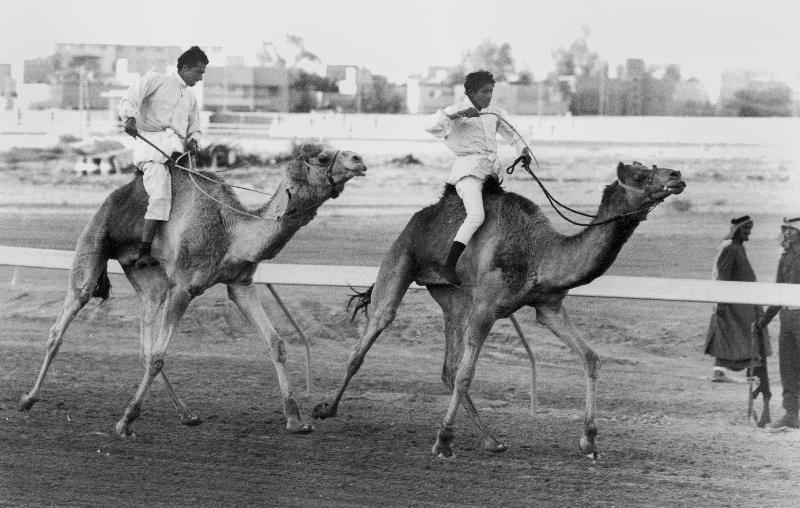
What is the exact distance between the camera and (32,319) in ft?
59.2

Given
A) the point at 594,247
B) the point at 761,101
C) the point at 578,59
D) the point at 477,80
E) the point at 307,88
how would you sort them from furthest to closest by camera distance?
the point at 307,88 → the point at 761,101 → the point at 578,59 → the point at 477,80 → the point at 594,247

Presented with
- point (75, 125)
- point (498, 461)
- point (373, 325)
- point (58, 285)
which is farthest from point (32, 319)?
point (498, 461)

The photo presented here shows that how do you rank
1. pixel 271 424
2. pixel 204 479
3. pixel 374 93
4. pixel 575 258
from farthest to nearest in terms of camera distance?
pixel 374 93, pixel 271 424, pixel 575 258, pixel 204 479

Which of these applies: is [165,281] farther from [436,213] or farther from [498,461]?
[498,461]

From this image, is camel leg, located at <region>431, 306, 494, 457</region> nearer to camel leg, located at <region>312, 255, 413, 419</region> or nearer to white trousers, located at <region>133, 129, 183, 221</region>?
camel leg, located at <region>312, 255, 413, 419</region>

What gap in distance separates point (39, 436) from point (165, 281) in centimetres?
179

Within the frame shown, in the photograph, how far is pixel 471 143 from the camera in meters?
10.2

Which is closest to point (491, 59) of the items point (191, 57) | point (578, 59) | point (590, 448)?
point (578, 59)

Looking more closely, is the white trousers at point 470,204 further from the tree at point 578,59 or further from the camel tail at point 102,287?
the tree at point 578,59

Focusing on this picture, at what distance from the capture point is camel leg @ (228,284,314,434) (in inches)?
399

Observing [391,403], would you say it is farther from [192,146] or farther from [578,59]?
[578,59]

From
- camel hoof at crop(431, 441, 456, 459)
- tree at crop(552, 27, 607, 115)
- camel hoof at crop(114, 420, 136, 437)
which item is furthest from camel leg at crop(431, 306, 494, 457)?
tree at crop(552, 27, 607, 115)

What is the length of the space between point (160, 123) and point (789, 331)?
5.98 metres

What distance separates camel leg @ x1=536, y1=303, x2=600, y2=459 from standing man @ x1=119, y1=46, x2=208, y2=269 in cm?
327
